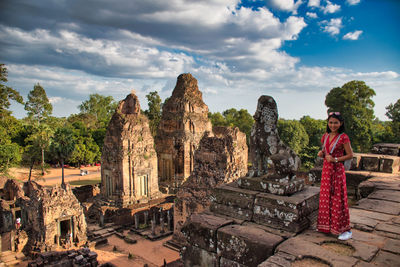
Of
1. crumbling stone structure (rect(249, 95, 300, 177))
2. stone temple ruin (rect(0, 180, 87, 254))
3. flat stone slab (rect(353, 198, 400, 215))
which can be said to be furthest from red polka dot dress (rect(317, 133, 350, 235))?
stone temple ruin (rect(0, 180, 87, 254))

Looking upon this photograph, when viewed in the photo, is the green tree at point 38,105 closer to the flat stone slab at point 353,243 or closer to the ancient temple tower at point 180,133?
the ancient temple tower at point 180,133

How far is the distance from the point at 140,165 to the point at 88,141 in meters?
20.6

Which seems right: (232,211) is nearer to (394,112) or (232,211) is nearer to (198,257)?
(198,257)

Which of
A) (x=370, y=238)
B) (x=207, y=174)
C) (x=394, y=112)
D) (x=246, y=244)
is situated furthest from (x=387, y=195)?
(x=394, y=112)

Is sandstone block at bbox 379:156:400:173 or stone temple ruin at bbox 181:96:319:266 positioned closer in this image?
stone temple ruin at bbox 181:96:319:266

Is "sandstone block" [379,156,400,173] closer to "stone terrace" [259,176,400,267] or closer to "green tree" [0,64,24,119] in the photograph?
"stone terrace" [259,176,400,267]

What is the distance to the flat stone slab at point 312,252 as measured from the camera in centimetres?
301

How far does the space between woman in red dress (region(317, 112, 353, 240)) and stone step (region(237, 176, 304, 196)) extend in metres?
0.45

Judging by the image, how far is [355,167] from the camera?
903cm

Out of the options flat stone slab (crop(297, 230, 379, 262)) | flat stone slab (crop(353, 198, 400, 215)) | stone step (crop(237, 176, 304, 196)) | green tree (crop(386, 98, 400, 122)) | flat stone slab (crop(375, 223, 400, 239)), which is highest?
green tree (crop(386, 98, 400, 122))

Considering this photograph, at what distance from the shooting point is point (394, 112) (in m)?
27.0

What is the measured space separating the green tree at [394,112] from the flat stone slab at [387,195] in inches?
987

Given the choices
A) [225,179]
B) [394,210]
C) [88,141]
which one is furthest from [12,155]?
[394,210]

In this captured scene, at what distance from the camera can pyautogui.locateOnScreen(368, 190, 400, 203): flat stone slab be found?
A: 228 inches
